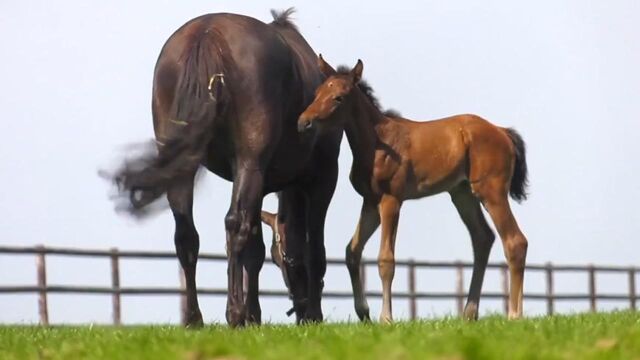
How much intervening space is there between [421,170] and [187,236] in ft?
8.41

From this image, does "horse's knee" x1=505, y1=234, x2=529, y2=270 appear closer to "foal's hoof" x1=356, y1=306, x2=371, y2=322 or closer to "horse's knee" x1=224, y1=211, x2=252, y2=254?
"foal's hoof" x1=356, y1=306, x2=371, y2=322

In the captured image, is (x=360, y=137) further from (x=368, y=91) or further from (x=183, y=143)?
(x=183, y=143)

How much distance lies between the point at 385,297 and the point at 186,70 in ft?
8.11

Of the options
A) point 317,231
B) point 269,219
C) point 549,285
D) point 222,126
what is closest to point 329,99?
point 222,126

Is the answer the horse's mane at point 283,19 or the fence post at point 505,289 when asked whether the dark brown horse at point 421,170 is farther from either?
the fence post at point 505,289

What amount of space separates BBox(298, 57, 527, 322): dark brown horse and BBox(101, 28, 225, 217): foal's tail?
1058mm

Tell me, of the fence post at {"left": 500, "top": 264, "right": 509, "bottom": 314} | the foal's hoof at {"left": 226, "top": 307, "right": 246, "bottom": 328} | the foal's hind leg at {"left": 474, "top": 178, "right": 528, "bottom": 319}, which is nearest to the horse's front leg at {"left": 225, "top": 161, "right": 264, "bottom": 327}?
the foal's hoof at {"left": 226, "top": 307, "right": 246, "bottom": 328}

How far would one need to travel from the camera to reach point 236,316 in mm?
9711

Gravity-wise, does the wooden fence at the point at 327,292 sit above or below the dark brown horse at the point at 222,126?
below

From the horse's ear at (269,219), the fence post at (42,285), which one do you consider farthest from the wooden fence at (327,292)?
the horse's ear at (269,219)

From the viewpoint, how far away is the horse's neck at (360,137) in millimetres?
11664

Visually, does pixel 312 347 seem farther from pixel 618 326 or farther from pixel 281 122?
pixel 281 122

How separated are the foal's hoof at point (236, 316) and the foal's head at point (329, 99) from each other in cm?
159

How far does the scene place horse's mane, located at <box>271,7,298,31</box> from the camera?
12366 millimetres
